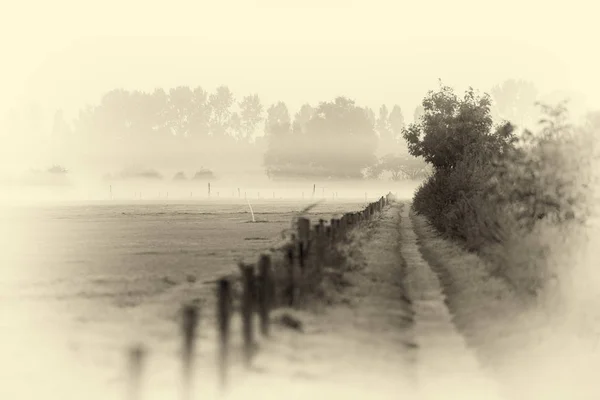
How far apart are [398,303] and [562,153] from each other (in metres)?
7.86

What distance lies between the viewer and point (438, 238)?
42.0 m

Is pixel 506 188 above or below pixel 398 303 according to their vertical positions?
above

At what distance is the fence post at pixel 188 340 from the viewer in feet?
38.2

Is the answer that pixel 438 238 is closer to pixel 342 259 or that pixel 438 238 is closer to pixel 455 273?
pixel 455 273

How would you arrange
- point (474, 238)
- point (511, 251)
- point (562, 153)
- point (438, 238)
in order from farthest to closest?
point (438, 238)
point (474, 238)
point (562, 153)
point (511, 251)

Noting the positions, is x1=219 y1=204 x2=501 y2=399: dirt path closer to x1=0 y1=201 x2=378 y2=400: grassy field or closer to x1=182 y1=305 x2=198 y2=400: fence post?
x1=182 y1=305 x2=198 y2=400: fence post

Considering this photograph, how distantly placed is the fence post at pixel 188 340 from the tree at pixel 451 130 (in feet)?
168

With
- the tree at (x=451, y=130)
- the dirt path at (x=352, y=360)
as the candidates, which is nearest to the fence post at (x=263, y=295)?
the dirt path at (x=352, y=360)

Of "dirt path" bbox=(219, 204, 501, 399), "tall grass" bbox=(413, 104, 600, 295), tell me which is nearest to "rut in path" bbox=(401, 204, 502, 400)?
"dirt path" bbox=(219, 204, 501, 399)

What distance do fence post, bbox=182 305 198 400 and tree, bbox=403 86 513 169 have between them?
5128 cm

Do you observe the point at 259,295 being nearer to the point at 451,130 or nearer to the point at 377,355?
the point at 377,355

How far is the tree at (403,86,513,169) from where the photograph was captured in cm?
6372

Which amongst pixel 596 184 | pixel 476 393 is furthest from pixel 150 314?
pixel 596 184

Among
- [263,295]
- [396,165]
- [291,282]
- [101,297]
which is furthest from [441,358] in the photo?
[396,165]
